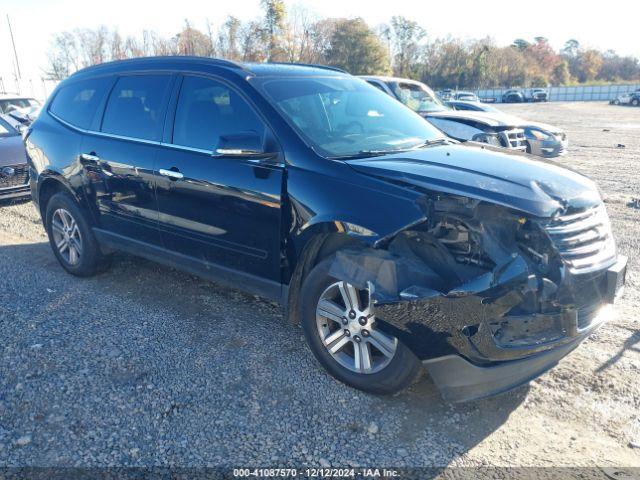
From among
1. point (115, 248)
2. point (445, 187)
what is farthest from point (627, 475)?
point (115, 248)

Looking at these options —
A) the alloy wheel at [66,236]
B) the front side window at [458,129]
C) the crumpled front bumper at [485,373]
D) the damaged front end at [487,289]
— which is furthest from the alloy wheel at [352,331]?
the front side window at [458,129]

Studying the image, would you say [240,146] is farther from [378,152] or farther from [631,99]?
[631,99]

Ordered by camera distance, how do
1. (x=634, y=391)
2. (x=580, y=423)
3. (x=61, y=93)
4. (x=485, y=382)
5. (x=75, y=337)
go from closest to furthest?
(x=485, y=382), (x=580, y=423), (x=634, y=391), (x=75, y=337), (x=61, y=93)

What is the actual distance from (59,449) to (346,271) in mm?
1783

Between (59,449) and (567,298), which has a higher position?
(567,298)

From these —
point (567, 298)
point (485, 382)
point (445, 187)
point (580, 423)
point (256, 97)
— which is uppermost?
point (256, 97)

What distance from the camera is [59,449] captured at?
2.80 metres

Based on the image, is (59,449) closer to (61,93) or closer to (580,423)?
(580,423)

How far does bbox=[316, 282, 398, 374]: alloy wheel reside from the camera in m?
3.12

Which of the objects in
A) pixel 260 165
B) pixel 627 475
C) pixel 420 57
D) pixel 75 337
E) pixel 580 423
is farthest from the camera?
pixel 420 57

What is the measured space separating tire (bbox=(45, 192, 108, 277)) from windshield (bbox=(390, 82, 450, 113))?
6794mm

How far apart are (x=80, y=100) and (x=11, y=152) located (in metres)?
4.29

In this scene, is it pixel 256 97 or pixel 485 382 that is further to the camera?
pixel 256 97

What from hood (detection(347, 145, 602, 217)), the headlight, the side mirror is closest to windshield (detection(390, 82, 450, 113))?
the headlight
